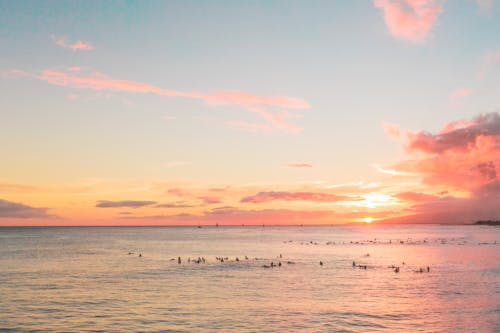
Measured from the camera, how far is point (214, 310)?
123 ft

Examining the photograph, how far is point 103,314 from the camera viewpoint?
119 feet

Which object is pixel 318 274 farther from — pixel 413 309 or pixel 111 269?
pixel 111 269

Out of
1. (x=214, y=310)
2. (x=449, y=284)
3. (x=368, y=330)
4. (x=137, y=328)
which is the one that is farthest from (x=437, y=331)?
(x=449, y=284)

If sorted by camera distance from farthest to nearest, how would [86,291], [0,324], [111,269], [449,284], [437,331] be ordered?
[111,269] < [449,284] < [86,291] < [0,324] < [437,331]

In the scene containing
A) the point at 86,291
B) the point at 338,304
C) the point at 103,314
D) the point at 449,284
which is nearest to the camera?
the point at 103,314

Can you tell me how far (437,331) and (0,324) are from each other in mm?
31036

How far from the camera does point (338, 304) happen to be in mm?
39844

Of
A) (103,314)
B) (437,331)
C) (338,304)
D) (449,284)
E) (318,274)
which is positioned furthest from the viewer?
(318,274)

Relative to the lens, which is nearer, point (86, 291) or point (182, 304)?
point (182, 304)

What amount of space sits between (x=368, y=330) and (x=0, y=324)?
2642 centimetres

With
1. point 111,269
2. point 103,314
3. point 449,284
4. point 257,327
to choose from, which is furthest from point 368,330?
point 111,269

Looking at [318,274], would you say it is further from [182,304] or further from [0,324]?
[0,324]

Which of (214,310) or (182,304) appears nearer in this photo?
(214,310)

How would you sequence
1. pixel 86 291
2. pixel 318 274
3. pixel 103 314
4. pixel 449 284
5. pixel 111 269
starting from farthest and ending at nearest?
pixel 111 269 → pixel 318 274 → pixel 449 284 → pixel 86 291 → pixel 103 314
